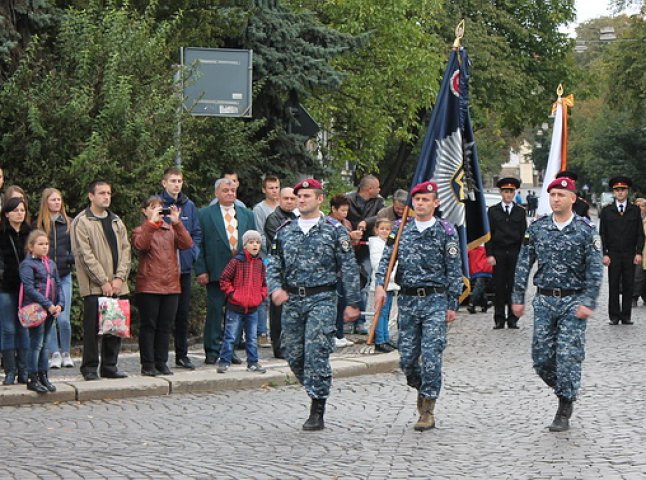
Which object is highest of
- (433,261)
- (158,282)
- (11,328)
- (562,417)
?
(433,261)

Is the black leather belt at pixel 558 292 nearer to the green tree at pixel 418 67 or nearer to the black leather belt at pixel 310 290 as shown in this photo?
the black leather belt at pixel 310 290

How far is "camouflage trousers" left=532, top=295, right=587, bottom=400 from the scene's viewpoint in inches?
405

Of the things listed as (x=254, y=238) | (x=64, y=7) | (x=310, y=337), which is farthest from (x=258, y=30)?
(x=310, y=337)

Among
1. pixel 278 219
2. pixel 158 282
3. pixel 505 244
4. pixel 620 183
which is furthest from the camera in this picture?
pixel 505 244

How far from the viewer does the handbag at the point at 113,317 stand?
12.7 metres

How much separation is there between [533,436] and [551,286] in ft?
3.98

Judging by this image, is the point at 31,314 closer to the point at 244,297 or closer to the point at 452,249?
the point at 244,297

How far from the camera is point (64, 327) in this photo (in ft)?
45.2

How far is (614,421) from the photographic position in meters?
10.6

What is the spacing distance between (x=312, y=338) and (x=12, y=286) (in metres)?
3.38

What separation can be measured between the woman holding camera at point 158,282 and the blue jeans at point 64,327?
2.81ft

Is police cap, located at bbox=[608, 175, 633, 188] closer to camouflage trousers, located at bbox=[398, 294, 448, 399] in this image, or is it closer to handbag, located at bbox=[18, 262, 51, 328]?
camouflage trousers, located at bbox=[398, 294, 448, 399]

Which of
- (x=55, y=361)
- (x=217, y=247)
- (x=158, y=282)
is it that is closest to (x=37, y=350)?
(x=158, y=282)

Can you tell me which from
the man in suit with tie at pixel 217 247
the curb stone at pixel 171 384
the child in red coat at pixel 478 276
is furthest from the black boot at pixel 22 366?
the child in red coat at pixel 478 276
